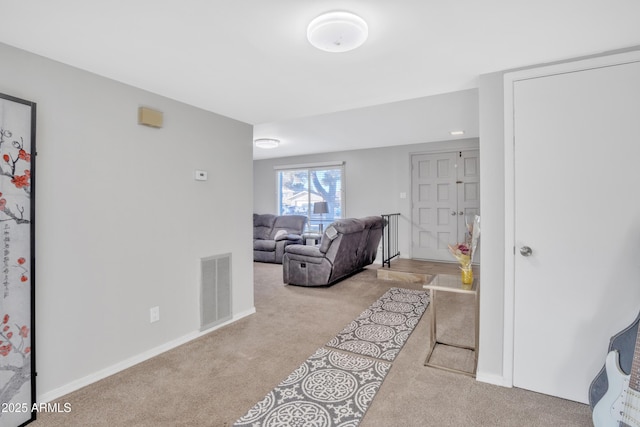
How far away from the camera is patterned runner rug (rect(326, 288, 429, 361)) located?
8.46 feet

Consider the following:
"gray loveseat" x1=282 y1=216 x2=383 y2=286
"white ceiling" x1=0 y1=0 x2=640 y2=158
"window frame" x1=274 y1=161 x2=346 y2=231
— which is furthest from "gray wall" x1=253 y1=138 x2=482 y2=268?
"white ceiling" x1=0 y1=0 x2=640 y2=158

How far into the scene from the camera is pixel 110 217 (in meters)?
2.23

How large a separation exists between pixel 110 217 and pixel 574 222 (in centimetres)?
302

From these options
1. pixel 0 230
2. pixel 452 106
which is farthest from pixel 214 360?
pixel 452 106

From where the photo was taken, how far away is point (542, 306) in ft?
6.46

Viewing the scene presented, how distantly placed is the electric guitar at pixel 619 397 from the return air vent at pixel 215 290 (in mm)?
2769

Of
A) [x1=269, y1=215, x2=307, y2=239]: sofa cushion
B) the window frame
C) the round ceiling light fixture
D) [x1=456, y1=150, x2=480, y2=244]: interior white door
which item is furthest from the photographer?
[x1=269, y1=215, x2=307, y2=239]: sofa cushion

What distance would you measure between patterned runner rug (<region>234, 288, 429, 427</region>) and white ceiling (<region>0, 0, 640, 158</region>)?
2088 mm

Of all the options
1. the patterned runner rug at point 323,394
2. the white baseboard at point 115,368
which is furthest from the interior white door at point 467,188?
the white baseboard at point 115,368

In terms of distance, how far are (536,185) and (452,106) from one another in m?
2.06

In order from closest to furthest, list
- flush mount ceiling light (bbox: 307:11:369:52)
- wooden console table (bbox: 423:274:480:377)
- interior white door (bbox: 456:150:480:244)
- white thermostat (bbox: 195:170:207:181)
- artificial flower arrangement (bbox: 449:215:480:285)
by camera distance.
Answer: flush mount ceiling light (bbox: 307:11:369:52)
wooden console table (bbox: 423:274:480:377)
artificial flower arrangement (bbox: 449:215:480:285)
white thermostat (bbox: 195:170:207:181)
interior white door (bbox: 456:150:480:244)

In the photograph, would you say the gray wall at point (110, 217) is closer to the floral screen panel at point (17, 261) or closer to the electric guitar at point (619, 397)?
the floral screen panel at point (17, 261)

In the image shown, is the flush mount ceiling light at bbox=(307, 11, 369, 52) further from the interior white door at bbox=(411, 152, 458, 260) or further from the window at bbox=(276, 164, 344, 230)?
the window at bbox=(276, 164, 344, 230)

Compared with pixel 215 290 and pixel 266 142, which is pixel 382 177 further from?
pixel 215 290
